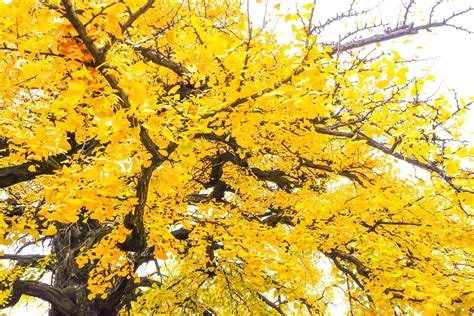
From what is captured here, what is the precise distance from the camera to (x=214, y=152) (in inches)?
366

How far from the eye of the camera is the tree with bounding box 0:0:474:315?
270 centimetres

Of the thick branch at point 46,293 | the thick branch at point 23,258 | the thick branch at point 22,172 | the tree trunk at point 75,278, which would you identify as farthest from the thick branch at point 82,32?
the thick branch at point 23,258

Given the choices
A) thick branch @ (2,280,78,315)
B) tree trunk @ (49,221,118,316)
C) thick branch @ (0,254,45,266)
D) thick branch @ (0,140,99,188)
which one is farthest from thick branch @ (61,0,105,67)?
thick branch @ (0,254,45,266)

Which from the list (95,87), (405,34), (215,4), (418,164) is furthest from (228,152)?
(95,87)

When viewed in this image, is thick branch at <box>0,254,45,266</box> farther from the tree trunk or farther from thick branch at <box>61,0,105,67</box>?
thick branch at <box>61,0,105,67</box>

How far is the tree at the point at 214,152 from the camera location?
270 centimetres

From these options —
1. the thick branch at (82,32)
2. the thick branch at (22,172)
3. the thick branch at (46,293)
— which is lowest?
the thick branch at (82,32)

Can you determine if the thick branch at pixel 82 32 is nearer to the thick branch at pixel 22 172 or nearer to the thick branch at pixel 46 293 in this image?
the thick branch at pixel 22 172

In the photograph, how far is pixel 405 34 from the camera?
4.90 m

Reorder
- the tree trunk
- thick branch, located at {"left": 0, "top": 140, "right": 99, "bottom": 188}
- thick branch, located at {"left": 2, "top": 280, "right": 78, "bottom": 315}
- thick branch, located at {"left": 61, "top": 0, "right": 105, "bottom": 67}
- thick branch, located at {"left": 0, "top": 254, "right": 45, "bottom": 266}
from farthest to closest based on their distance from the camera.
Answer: thick branch, located at {"left": 0, "top": 254, "right": 45, "bottom": 266} → the tree trunk → thick branch, located at {"left": 2, "top": 280, "right": 78, "bottom": 315} → thick branch, located at {"left": 0, "top": 140, "right": 99, "bottom": 188} → thick branch, located at {"left": 61, "top": 0, "right": 105, "bottom": 67}

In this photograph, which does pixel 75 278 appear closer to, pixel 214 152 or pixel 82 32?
pixel 214 152

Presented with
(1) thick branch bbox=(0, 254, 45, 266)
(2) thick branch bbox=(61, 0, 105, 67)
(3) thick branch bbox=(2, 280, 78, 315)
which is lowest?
(2) thick branch bbox=(61, 0, 105, 67)

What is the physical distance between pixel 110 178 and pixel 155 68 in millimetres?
2876

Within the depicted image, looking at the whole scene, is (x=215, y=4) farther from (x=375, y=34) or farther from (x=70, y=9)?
(x=70, y=9)
